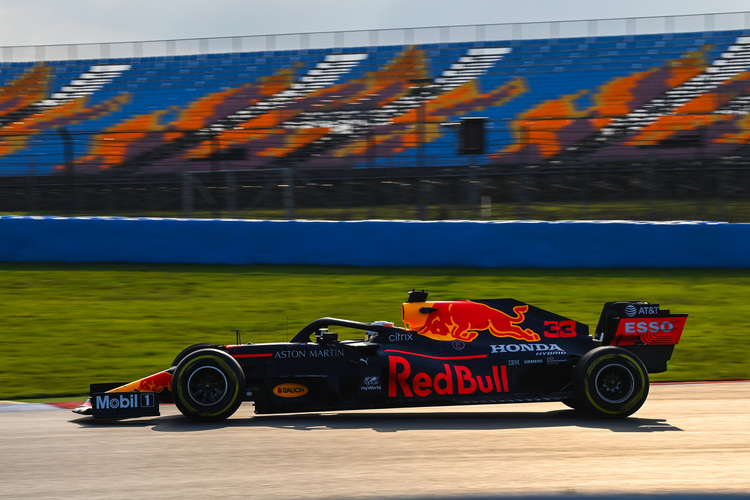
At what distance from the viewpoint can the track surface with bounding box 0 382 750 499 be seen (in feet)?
14.7

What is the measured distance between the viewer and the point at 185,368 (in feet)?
19.3

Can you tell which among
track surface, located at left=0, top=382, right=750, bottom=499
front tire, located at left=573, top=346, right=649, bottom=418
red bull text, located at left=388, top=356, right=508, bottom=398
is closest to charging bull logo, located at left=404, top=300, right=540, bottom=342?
red bull text, located at left=388, top=356, right=508, bottom=398

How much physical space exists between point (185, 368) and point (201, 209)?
343 inches

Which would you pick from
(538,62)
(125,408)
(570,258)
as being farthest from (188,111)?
(125,408)

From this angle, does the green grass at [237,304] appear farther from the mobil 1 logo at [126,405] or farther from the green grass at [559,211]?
the mobil 1 logo at [126,405]

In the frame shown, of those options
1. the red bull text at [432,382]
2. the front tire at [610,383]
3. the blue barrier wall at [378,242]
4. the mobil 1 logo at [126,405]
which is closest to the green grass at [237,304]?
the blue barrier wall at [378,242]

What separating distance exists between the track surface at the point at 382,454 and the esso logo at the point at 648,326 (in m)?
0.61

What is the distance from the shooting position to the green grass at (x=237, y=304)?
8500 mm

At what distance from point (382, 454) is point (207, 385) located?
1.47 m

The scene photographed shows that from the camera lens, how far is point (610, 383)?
6137 millimetres

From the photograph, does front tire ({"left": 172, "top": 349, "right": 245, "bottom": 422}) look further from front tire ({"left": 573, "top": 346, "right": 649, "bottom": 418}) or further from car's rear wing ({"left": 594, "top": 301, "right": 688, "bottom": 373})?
car's rear wing ({"left": 594, "top": 301, "right": 688, "bottom": 373})

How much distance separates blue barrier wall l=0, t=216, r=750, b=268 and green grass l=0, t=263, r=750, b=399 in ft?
0.91

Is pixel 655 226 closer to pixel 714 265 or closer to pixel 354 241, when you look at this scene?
pixel 714 265

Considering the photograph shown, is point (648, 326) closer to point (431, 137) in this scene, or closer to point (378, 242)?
point (378, 242)
